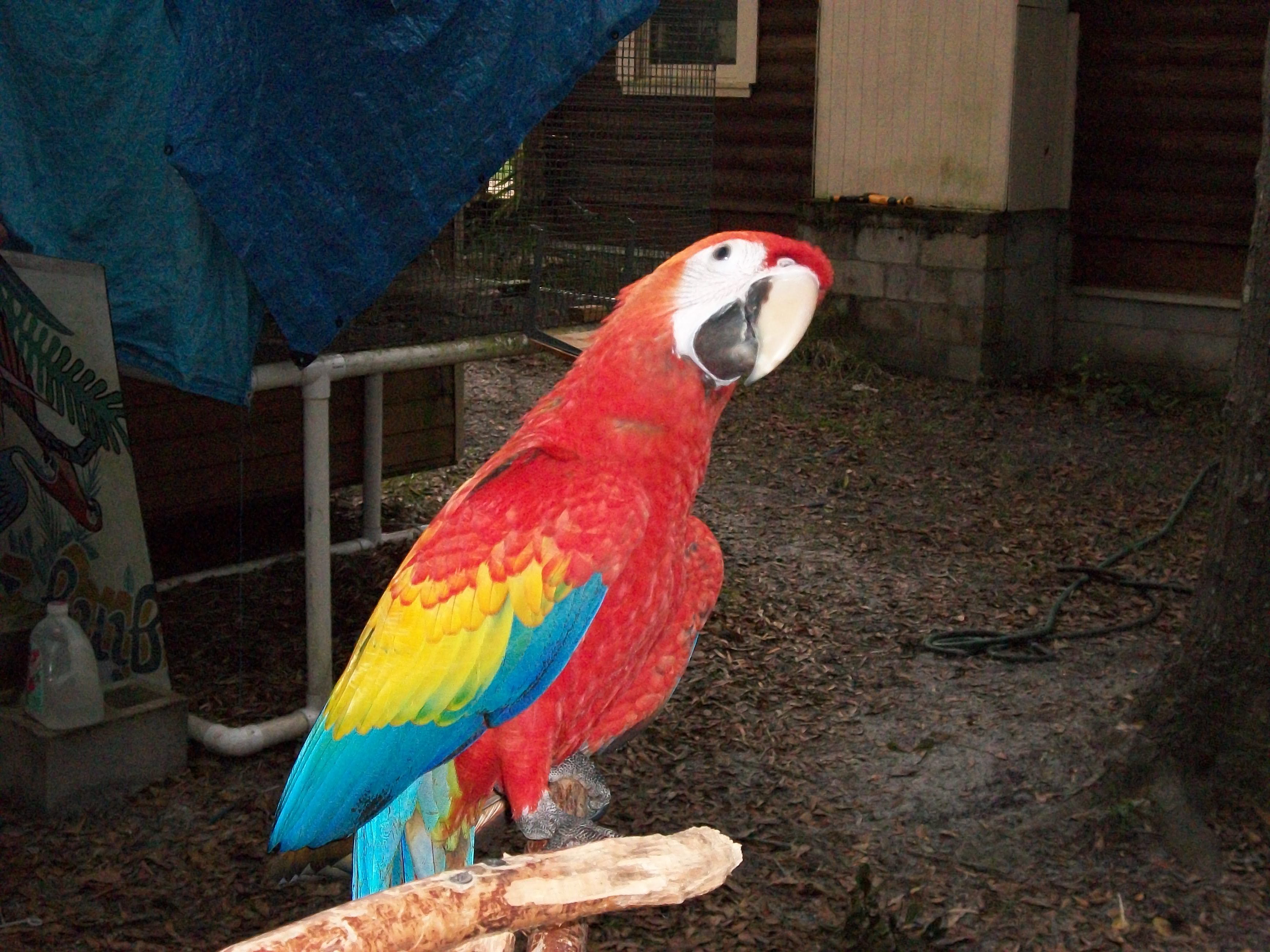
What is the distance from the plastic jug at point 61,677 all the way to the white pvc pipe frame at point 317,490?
41 centimetres

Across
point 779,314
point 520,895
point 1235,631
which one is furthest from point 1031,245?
point 520,895

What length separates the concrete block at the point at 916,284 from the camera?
812 cm

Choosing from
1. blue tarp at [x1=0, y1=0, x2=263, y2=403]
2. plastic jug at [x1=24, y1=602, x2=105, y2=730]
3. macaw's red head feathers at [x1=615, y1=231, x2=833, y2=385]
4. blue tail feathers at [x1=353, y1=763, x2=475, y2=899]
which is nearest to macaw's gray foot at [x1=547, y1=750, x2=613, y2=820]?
blue tail feathers at [x1=353, y1=763, x2=475, y2=899]

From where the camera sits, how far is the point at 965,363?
8.09m

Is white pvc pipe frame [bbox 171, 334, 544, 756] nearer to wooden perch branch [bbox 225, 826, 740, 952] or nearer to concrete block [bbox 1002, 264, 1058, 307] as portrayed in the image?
wooden perch branch [bbox 225, 826, 740, 952]

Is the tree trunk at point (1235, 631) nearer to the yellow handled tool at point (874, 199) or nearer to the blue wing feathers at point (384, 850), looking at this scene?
the blue wing feathers at point (384, 850)

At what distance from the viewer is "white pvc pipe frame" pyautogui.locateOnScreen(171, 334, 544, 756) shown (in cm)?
376

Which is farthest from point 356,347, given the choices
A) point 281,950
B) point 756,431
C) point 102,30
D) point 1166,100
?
point 1166,100

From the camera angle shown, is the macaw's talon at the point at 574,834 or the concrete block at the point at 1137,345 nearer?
the macaw's talon at the point at 574,834

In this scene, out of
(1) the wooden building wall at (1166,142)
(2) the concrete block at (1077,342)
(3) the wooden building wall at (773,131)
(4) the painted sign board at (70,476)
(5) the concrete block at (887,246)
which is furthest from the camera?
(3) the wooden building wall at (773,131)

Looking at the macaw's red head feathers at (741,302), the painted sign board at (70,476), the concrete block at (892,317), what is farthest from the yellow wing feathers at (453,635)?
the concrete block at (892,317)

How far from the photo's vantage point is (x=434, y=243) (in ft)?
13.9

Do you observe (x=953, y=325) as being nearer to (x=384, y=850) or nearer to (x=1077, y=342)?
(x=1077, y=342)

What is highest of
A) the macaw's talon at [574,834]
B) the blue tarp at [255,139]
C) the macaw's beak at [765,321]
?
the blue tarp at [255,139]
